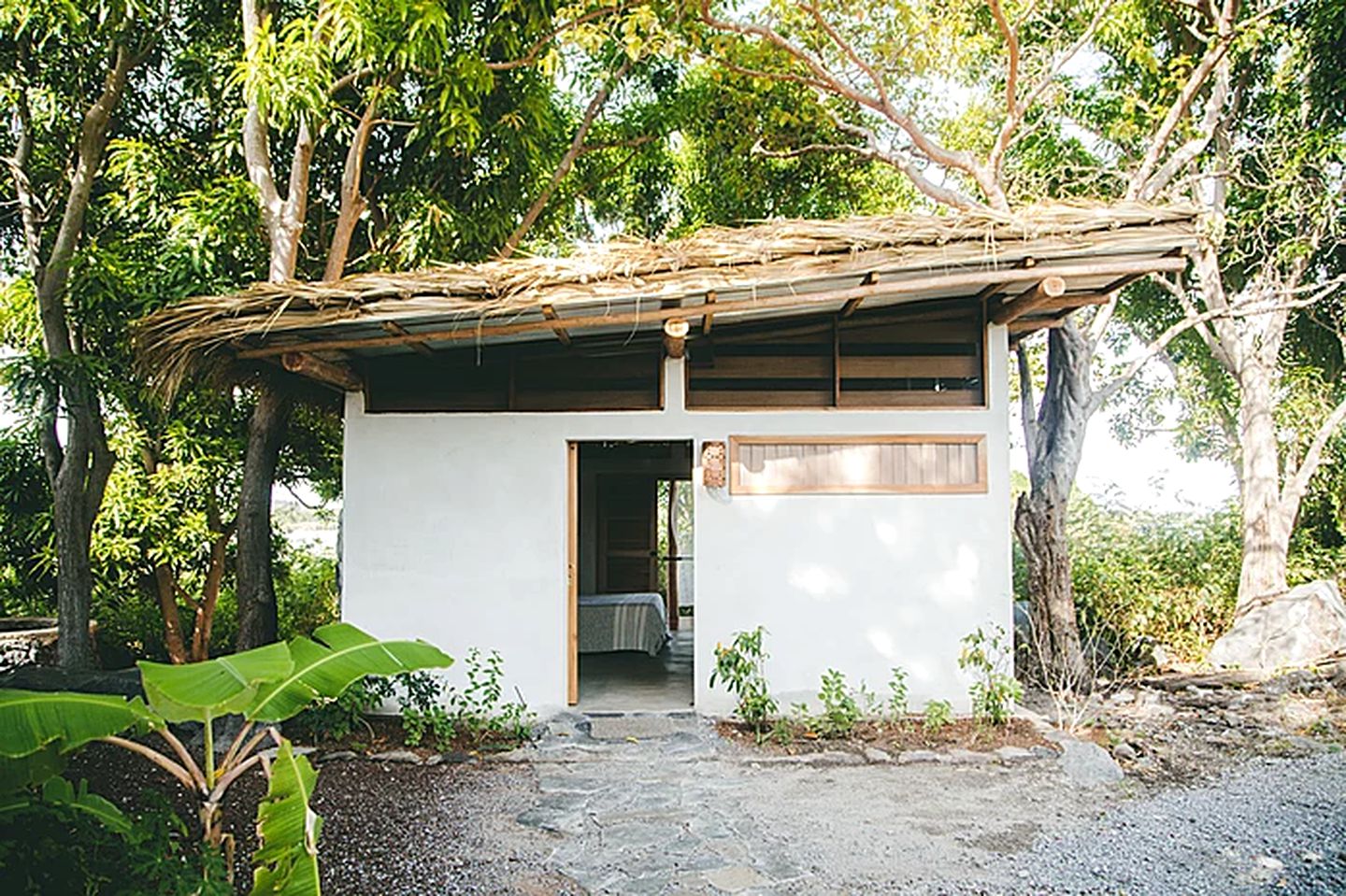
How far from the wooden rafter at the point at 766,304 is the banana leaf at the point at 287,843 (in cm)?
→ 315

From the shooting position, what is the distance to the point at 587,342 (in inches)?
276

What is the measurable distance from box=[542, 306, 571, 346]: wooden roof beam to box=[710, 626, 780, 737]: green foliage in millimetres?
2271

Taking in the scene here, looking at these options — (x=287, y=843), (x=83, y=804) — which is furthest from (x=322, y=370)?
(x=287, y=843)

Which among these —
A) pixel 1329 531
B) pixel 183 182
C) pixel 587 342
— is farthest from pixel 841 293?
pixel 1329 531

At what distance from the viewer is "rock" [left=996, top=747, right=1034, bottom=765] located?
19.6 feet

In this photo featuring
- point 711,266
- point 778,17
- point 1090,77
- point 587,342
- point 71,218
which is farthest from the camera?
point 1090,77

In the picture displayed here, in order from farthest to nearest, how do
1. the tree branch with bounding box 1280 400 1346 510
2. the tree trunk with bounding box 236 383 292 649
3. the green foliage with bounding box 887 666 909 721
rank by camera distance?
1. the tree branch with bounding box 1280 400 1346 510
2. the tree trunk with bounding box 236 383 292 649
3. the green foliage with bounding box 887 666 909 721

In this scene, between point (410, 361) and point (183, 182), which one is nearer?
point (410, 361)

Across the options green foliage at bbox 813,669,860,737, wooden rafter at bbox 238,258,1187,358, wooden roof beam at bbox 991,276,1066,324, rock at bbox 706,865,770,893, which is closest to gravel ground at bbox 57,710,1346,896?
rock at bbox 706,865,770,893

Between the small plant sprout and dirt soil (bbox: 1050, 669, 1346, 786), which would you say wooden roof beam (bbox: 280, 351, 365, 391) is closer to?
the small plant sprout

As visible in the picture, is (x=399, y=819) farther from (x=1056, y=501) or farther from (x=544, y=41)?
(x=1056, y=501)

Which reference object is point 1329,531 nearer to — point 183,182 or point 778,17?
point 778,17

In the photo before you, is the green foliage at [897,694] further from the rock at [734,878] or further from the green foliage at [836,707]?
the rock at [734,878]

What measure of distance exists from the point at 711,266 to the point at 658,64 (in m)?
4.83
